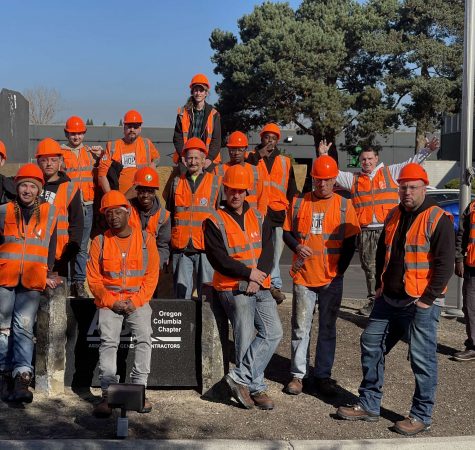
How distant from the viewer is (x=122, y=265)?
705cm

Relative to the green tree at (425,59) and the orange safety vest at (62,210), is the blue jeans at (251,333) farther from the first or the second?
the green tree at (425,59)

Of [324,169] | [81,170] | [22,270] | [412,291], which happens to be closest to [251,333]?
[412,291]

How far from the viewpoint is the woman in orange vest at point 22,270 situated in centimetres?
727

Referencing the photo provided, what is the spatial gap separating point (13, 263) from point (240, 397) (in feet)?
7.61

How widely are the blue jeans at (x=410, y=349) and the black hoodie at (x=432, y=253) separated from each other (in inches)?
6.1

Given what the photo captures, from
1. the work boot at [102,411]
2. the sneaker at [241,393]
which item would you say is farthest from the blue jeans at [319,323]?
the work boot at [102,411]

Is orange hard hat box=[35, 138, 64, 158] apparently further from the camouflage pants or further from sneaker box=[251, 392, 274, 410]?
the camouflage pants

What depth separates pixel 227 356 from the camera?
781 centimetres

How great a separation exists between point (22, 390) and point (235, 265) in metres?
2.16

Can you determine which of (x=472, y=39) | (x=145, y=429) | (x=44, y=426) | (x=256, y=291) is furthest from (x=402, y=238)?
(x=472, y=39)

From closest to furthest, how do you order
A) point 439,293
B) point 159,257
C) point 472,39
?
1. point 439,293
2. point 159,257
3. point 472,39

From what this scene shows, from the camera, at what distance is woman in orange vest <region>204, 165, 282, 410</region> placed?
7090 millimetres

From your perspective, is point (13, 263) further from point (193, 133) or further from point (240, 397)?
point (193, 133)

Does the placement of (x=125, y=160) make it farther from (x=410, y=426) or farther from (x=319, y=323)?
(x=410, y=426)
